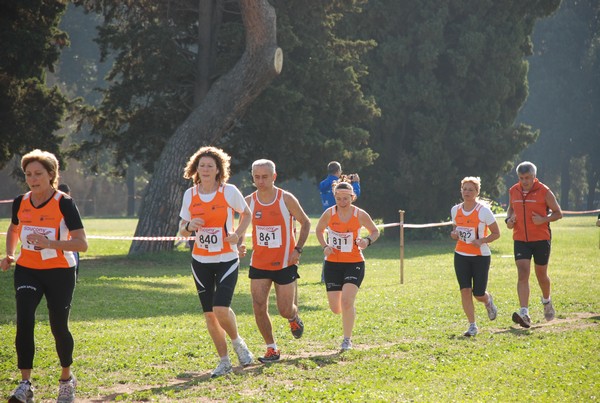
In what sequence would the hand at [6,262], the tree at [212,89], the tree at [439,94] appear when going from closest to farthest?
the hand at [6,262] → the tree at [212,89] → the tree at [439,94]

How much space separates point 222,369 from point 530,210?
568 cm

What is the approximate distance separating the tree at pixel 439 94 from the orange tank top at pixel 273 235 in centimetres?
2521

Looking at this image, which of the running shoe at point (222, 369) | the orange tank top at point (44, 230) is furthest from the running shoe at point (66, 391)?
the running shoe at point (222, 369)

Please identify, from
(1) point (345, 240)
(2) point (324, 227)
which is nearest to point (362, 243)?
(1) point (345, 240)

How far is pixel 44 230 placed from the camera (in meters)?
7.77

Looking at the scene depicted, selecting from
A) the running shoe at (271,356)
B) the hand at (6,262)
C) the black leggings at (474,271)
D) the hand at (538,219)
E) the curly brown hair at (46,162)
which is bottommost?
the running shoe at (271,356)

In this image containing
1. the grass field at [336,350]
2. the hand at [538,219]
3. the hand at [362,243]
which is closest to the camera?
the grass field at [336,350]

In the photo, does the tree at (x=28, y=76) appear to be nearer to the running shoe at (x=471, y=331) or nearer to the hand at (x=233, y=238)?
the running shoe at (x=471, y=331)

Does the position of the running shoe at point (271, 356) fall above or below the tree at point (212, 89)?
below

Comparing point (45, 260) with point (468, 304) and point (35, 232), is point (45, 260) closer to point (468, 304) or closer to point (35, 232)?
point (35, 232)

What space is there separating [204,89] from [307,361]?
61.1 ft

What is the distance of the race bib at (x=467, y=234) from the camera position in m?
11.8

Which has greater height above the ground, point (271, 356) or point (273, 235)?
point (273, 235)

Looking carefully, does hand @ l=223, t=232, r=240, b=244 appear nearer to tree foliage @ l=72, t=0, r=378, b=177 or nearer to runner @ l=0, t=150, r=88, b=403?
runner @ l=0, t=150, r=88, b=403
